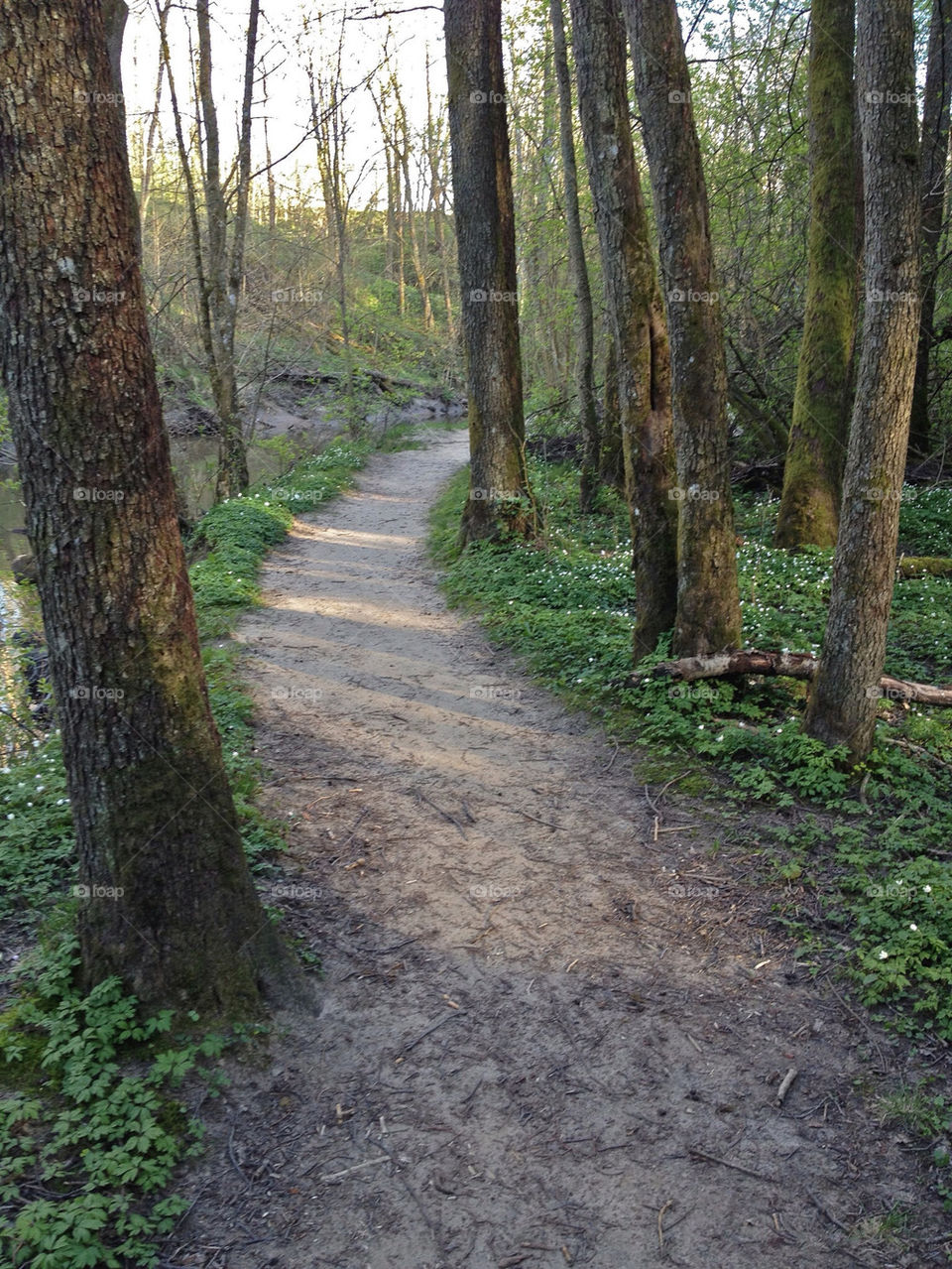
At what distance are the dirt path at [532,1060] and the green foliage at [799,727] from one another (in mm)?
387

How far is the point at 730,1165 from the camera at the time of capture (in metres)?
3.36

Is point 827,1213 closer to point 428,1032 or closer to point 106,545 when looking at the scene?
point 428,1032

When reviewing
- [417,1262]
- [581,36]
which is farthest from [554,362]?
[417,1262]

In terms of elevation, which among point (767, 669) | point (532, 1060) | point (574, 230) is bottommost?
point (532, 1060)

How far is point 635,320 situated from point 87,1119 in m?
6.49

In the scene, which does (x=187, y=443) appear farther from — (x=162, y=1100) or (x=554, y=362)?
(x=162, y=1100)

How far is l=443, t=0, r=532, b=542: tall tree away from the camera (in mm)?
10734

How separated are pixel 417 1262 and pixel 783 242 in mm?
14097

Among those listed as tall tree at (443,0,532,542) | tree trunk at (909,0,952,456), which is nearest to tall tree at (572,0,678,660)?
tall tree at (443,0,532,542)

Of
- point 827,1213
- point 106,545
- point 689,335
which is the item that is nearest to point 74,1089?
point 106,545

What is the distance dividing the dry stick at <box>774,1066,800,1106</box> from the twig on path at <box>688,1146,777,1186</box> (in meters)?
0.35

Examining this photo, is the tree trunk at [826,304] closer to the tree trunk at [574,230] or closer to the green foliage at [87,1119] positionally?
the tree trunk at [574,230]

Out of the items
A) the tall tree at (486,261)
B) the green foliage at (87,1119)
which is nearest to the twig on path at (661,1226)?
the green foliage at (87,1119)

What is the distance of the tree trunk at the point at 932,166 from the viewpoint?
1143 centimetres
